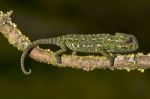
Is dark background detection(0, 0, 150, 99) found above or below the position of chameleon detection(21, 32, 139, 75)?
above

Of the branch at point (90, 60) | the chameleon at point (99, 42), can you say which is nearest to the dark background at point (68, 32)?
the branch at point (90, 60)

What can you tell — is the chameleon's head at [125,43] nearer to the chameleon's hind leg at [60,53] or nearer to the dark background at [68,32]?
the chameleon's hind leg at [60,53]

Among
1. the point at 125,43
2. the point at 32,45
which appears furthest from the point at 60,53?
the point at 125,43

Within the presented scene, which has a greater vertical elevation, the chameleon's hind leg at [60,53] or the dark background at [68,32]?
the dark background at [68,32]

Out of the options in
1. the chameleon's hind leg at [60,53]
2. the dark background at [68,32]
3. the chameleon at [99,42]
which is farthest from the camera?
the dark background at [68,32]

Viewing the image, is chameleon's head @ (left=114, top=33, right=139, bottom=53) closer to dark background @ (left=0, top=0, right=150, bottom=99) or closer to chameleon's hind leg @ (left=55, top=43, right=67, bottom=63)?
chameleon's hind leg @ (left=55, top=43, right=67, bottom=63)

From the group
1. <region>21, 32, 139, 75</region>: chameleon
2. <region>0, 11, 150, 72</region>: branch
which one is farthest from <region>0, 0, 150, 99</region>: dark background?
<region>21, 32, 139, 75</region>: chameleon

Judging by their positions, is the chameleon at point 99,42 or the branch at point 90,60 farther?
the branch at point 90,60
